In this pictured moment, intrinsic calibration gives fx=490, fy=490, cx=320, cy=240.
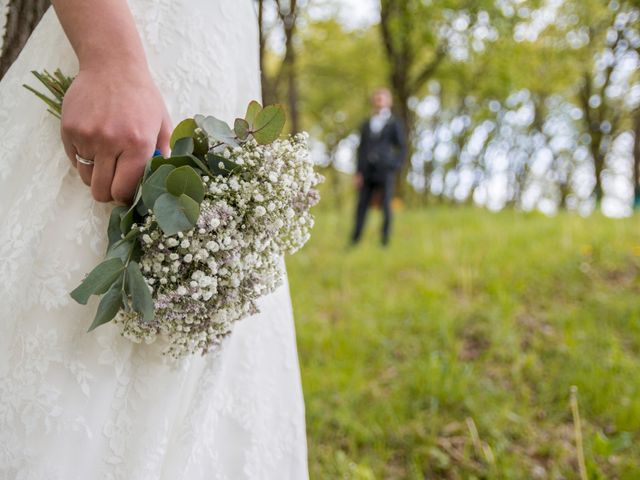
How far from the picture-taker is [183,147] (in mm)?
784

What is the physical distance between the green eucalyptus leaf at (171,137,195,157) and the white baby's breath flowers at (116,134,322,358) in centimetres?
5

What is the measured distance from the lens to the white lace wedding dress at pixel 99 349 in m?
0.77

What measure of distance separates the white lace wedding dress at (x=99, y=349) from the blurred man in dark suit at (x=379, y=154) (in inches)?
224

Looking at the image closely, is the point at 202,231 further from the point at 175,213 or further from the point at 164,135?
the point at 164,135

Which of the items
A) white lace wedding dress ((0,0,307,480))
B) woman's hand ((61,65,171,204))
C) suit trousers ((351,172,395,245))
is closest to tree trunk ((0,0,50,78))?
white lace wedding dress ((0,0,307,480))

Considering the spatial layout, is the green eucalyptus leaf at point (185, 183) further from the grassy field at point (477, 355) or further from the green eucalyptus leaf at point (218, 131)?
the grassy field at point (477, 355)

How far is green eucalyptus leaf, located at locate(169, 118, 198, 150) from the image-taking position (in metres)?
0.79

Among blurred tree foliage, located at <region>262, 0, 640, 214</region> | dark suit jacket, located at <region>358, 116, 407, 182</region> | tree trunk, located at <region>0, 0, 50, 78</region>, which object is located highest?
blurred tree foliage, located at <region>262, 0, 640, 214</region>

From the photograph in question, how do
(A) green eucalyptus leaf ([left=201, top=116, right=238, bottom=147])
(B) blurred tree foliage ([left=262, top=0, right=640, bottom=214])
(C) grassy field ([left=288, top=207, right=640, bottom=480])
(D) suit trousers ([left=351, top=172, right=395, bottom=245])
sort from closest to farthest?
(A) green eucalyptus leaf ([left=201, top=116, right=238, bottom=147]) < (C) grassy field ([left=288, top=207, right=640, bottom=480]) < (D) suit trousers ([left=351, top=172, right=395, bottom=245]) < (B) blurred tree foliage ([left=262, top=0, right=640, bottom=214])

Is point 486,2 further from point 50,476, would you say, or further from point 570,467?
point 50,476

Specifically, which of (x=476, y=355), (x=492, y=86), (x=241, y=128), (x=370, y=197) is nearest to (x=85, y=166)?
(x=241, y=128)

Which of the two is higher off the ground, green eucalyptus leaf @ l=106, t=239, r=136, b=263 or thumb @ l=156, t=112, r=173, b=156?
thumb @ l=156, t=112, r=173, b=156

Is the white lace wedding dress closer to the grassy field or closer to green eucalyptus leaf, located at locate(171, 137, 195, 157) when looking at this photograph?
green eucalyptus leaf, located at locate(171, 137, 195, 157)

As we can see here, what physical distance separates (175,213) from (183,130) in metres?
0.16
